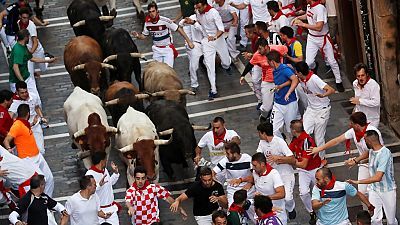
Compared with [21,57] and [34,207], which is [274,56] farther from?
[21,57]

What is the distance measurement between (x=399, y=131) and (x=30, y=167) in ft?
23.9

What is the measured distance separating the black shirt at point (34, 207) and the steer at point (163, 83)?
570cm

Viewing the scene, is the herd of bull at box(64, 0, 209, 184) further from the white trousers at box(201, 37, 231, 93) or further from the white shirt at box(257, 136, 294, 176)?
the white shirt at box(257, 136, 294, 176)

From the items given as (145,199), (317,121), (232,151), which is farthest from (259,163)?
(317,121)

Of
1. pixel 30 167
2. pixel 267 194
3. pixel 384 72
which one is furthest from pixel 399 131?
pixel 30 167

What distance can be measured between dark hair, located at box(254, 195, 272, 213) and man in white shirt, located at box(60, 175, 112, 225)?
2681 mm

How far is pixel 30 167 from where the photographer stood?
63.0 ft

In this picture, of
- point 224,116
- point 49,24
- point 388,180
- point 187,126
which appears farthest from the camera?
point 49,24

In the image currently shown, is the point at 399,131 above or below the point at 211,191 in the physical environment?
below

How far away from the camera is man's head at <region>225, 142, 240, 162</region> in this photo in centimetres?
1766

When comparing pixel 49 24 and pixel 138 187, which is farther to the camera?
pixel 49 24

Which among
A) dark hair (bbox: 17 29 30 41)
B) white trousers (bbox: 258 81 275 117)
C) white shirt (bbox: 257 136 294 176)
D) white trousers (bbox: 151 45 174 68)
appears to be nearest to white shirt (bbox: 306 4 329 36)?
white trousers (bbox: 258 81 275 117)

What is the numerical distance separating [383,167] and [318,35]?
674 cm

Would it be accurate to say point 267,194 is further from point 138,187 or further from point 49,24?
point 49,24
